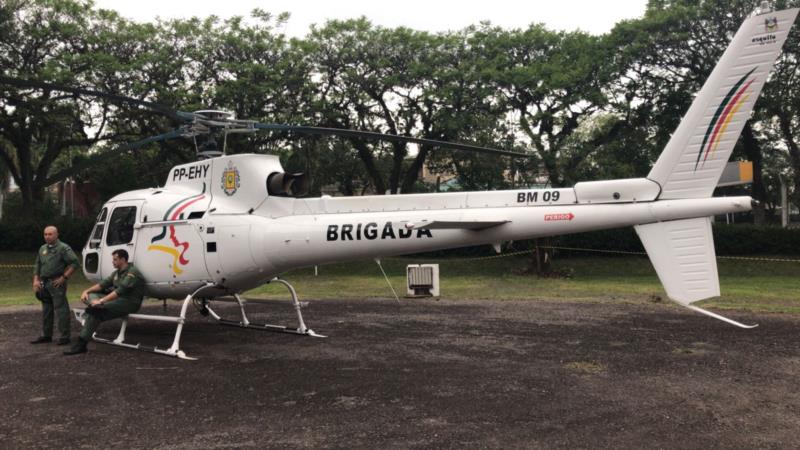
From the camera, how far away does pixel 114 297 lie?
8.85 meters

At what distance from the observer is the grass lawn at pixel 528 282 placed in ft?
50.5

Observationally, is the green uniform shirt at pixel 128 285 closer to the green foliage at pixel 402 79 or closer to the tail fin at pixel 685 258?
the tail fin at pixel 685 258

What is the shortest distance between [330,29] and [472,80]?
6.47 m

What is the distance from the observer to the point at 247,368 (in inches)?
306

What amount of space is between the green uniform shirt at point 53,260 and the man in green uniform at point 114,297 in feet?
1.88

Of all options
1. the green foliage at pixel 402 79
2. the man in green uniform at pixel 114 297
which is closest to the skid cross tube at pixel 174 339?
the man in green uniform at pixel 114 297

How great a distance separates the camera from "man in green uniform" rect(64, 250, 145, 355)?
8656 millimetres

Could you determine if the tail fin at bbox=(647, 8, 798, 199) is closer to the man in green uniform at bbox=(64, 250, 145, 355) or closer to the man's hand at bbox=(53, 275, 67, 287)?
the man in green uniform at bbox=(64, 250, 145, 355)

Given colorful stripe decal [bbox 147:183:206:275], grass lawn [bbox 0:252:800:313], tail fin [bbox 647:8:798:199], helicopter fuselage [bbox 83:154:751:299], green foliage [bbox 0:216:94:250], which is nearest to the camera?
tail fin [bbox 647:8:798:199]

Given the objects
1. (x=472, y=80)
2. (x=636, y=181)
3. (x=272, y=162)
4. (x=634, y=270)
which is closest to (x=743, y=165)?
(x=634, y=270)

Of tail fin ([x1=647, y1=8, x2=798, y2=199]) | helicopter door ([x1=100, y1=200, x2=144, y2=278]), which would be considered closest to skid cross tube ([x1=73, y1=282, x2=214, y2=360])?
helicopter door ([x1=100, y1=200, x2=144, y2=278])

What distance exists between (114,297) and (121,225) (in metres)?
1.73

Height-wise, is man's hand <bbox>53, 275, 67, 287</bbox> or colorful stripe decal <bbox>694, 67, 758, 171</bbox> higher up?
colorful stripe decal <bbox>694, 67, 758, 171</bbox>

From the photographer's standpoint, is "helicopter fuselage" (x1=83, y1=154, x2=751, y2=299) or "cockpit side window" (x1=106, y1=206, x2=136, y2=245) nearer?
"helicopter fuselage" (x1=83, y1=154, x2=751, y2=299)
